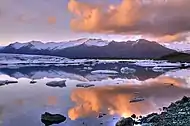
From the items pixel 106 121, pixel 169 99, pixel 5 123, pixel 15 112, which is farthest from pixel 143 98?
pixel 5 123

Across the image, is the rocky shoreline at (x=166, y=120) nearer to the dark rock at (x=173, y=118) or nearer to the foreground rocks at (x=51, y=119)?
the dark rock at (x=173, y=118)

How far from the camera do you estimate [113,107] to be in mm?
14016

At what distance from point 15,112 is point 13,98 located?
13.0 ft

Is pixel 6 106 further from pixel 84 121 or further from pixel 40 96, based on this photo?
pixel 84 121

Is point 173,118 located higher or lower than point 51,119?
higher

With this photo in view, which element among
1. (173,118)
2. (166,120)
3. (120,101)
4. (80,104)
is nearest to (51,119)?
(80,104)

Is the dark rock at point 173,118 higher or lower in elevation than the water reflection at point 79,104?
higher

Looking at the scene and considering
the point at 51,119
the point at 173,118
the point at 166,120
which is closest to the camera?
the point at 166,120

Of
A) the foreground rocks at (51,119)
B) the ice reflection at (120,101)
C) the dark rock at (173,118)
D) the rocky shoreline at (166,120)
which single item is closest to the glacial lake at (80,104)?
the ice reflection at (120,101)

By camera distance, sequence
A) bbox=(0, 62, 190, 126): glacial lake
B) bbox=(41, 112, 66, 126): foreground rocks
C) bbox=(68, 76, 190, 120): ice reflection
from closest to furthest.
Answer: bbox=(41, 112, 66, 126): foreground rocks
bbox=(0, 62, 190, 126): glacial lake
bbox=(68, 76, 190, 120): ice reflection

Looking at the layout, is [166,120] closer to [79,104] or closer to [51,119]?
[51,119]

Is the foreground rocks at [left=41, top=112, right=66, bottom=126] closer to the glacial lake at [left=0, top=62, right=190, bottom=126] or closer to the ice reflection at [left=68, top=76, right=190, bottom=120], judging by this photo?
the glacial lake at [left=0, top=62, right=190, bottom=126]

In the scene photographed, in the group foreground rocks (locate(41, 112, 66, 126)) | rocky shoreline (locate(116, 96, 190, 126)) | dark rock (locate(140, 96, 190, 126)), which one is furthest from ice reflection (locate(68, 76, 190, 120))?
rocky shoreline (locate(116, 96, 190, 126))

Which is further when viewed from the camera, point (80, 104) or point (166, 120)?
point (80, 104)
